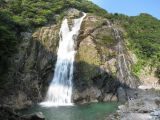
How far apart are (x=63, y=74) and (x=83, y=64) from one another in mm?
3532

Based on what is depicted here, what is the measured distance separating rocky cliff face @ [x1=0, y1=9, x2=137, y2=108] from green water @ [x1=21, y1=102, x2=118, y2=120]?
11.5ft

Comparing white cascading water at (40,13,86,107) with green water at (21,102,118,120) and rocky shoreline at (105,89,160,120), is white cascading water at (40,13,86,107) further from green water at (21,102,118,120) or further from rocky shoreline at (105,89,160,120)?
rocky shoreline at (105,89,160,120)

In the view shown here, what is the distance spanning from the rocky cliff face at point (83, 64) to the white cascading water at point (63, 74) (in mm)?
777

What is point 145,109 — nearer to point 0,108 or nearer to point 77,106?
point 77,106

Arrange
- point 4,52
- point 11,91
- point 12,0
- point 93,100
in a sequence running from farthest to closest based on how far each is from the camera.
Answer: point 12,0 → point 93,100 → point 11,91 → point 4,52

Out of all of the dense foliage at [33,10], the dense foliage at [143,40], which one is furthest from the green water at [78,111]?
Answer: the dense foliage at [143,40]

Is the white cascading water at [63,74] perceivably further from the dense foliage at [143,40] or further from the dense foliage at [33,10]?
the dense foliage at [143,40]

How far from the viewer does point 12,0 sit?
66438mm

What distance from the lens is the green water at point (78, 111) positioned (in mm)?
39250

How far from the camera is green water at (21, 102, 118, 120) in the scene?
129ft

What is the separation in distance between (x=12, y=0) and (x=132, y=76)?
25.8m

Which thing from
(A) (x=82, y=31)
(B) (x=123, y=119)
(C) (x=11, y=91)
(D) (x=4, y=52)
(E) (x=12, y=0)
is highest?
(E) (x=12, y=0)

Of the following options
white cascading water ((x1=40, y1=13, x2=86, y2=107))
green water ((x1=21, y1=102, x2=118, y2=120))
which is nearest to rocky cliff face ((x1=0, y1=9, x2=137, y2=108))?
white cascading water ((x1=40, y1=13, x2=86, y2=107))

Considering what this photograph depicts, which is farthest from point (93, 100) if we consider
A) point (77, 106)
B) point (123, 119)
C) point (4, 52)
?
point (4, 52)
